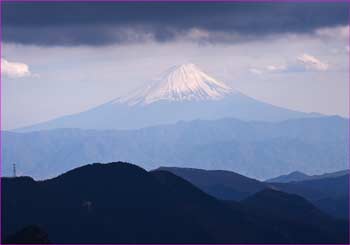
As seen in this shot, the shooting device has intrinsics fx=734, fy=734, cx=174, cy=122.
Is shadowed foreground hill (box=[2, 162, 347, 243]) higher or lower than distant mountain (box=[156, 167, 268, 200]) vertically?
higher

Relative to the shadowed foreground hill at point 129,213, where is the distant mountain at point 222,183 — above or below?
below

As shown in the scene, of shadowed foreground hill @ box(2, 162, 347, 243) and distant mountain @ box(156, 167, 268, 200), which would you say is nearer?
shadowed foreground hill @ box(2, 162, 347, 243)

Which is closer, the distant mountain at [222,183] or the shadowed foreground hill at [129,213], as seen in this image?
the shadowed foreground hill at [129,213]

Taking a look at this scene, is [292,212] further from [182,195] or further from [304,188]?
[304,188]

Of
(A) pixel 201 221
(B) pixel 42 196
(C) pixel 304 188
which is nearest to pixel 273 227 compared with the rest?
(A) pixel 201 221

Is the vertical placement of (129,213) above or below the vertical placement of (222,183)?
above

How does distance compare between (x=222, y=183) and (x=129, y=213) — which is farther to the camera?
(x=222, y=183)
